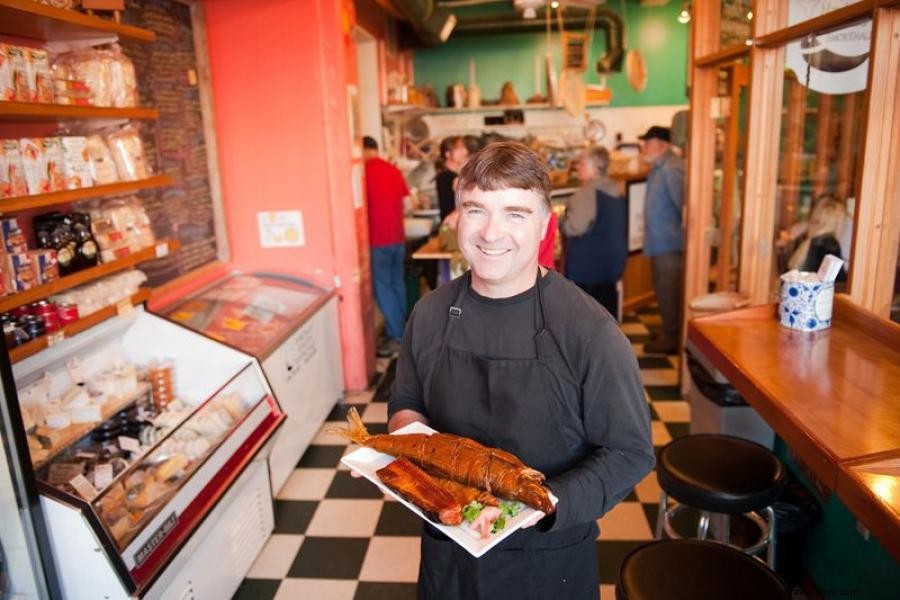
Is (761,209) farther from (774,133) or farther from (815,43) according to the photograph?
(815,43)

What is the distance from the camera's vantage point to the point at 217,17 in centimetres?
440

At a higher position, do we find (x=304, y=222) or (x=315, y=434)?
(x=304, y=222)

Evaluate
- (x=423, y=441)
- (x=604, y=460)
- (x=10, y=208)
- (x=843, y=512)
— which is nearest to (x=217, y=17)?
(x=10, y=208)

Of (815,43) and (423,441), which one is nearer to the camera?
(423,441)

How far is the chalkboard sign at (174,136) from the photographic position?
368 cm

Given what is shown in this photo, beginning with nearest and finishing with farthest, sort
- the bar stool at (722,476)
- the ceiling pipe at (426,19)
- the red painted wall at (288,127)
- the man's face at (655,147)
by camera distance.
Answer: the bar stool at (722,476) → the red painted wall at (288,127) → the man's face at (655,147) → the ceiling pipe at (426,19)

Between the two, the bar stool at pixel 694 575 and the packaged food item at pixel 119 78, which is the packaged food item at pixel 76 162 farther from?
the bar stool at pixel 694 575


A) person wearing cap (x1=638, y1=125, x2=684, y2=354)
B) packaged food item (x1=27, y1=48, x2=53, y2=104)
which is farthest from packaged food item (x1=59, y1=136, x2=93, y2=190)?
person wearing cap (x1=638, y1=125, x2=684, y2=354)

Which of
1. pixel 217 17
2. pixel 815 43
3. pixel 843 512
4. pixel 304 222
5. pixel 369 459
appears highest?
pixel 217 17

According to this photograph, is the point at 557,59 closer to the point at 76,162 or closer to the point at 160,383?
the point at 160,383

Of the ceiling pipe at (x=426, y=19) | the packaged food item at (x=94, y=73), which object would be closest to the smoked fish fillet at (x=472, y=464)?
the packaged food item at (x=94, y=73)

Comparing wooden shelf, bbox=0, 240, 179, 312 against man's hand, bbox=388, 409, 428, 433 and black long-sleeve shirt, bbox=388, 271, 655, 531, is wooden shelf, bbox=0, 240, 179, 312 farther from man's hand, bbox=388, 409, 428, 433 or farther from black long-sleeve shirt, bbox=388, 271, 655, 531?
black long-sleeve shirt, bbox=388, 271, 655, 531

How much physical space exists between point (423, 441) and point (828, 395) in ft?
3.92

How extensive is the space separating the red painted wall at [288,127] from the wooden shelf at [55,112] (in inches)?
61.7
